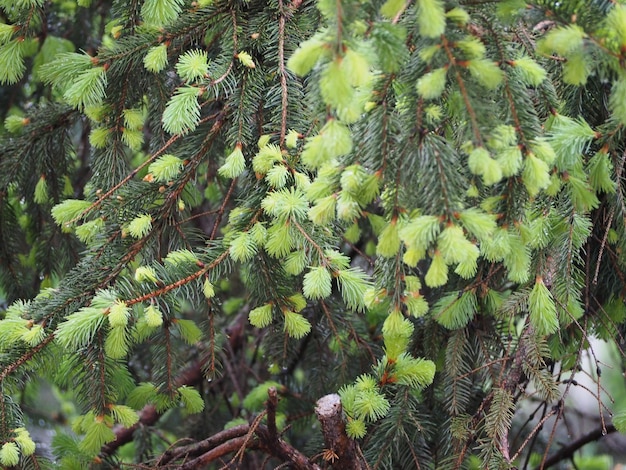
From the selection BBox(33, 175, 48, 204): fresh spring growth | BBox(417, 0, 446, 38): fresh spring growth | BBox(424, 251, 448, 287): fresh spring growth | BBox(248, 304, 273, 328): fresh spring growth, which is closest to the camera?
BBox(417, 0, 446, 38): fresh spring growth

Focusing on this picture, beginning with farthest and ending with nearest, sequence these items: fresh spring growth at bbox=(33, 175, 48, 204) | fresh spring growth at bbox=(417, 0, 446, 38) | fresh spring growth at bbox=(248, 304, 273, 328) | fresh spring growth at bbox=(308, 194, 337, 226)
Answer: fresh spring growth at bbox=(33, 175, 48, 204)
fresh spring growth at bbox=(248, 304, 273, 328)
fresh spring growth at bbox=(308, 194, 337, 226)
fresh spring growth at bbox=(417, 0, 446, 38)

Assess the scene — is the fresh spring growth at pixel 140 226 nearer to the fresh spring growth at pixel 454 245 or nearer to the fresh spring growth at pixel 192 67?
the fresh spring growth at pixel 192 67

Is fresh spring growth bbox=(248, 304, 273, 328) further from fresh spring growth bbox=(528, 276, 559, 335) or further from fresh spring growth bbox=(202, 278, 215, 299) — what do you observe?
fresh spring growth bbox=(528, 276, 559, 335)

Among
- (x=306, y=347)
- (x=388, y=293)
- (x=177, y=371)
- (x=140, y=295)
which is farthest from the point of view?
(x=306, y=347)

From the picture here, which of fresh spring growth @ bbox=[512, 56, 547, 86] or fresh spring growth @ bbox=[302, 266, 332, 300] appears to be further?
fresh spring growth @ bbox=[302, 266, 332, 300]

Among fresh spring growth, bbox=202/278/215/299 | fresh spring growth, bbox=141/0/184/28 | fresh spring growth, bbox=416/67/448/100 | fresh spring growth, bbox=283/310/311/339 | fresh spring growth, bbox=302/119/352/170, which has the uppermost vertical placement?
fresh spring growth, bbox=416/67/448/100

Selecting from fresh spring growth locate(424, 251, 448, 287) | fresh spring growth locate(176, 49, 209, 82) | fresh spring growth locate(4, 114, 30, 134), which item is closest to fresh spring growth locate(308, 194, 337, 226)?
fresh spring growth locate(424, 251, 448, 287)

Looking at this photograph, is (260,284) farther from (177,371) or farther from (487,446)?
(487,446)

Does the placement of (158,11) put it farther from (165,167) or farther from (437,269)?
(437,269)

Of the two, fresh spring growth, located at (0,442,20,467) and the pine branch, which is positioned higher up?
fresh spring growth, located at (0,442,20,467)

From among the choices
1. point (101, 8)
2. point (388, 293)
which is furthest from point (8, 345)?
point (101, 8)
